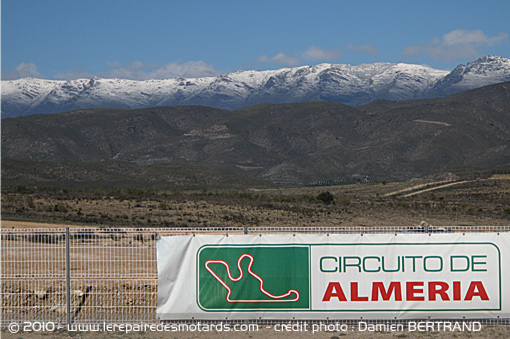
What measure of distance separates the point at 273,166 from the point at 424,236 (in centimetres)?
14225

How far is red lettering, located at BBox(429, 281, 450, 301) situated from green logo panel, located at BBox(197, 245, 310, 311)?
2.10 meters

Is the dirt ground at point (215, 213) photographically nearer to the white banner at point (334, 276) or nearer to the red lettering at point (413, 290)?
the white banner at point (334, 276)

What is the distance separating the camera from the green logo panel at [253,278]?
36.0ft

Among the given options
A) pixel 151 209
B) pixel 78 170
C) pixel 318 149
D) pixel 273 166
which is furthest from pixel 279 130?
pixel 151 209

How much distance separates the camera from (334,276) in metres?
11.0

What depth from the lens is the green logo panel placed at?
11.0 m

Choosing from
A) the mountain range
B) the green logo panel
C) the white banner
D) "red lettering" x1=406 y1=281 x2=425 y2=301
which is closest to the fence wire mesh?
the white banner

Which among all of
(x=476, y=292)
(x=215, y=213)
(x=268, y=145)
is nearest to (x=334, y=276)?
(x=476, y=292)

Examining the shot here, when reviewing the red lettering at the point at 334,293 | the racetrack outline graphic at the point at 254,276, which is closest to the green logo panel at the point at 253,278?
the racetrack outline graphic at the point at 254,276

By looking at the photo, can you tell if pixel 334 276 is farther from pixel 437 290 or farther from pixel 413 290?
pixel 437 290

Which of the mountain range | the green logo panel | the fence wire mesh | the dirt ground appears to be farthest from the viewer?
the mountain range

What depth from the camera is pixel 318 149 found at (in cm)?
17462

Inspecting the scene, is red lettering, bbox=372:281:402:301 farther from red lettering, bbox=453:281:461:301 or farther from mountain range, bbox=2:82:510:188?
mountain range, bbox=2:82:510:188

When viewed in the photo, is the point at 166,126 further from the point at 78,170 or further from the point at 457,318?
the point at 457,318
